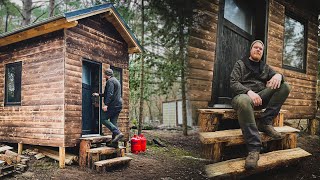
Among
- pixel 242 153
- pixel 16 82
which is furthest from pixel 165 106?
pixel 242 153

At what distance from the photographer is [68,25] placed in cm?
674

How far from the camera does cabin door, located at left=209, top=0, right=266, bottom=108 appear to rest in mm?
4654

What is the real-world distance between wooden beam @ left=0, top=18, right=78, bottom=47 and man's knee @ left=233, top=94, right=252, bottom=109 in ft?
15.3

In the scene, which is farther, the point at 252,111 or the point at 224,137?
the point at 224,137

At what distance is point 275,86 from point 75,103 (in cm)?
497

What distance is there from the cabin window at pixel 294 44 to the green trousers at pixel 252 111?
378 cm

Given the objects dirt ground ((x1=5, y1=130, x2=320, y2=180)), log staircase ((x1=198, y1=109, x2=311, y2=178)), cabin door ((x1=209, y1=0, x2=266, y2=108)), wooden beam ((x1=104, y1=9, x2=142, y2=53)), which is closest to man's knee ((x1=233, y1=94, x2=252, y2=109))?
log staircase ((x1=198, y1=109, x2=311, y2=178))

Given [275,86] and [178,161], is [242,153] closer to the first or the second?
[275,86]

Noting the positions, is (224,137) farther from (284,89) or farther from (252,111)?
(284,89)

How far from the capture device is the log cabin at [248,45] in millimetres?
4043

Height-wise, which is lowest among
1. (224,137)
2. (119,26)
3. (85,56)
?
(224,137)

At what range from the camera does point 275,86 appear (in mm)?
3820

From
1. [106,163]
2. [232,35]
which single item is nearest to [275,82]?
[232,35]

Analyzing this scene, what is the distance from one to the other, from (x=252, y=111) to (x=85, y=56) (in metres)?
5.22
